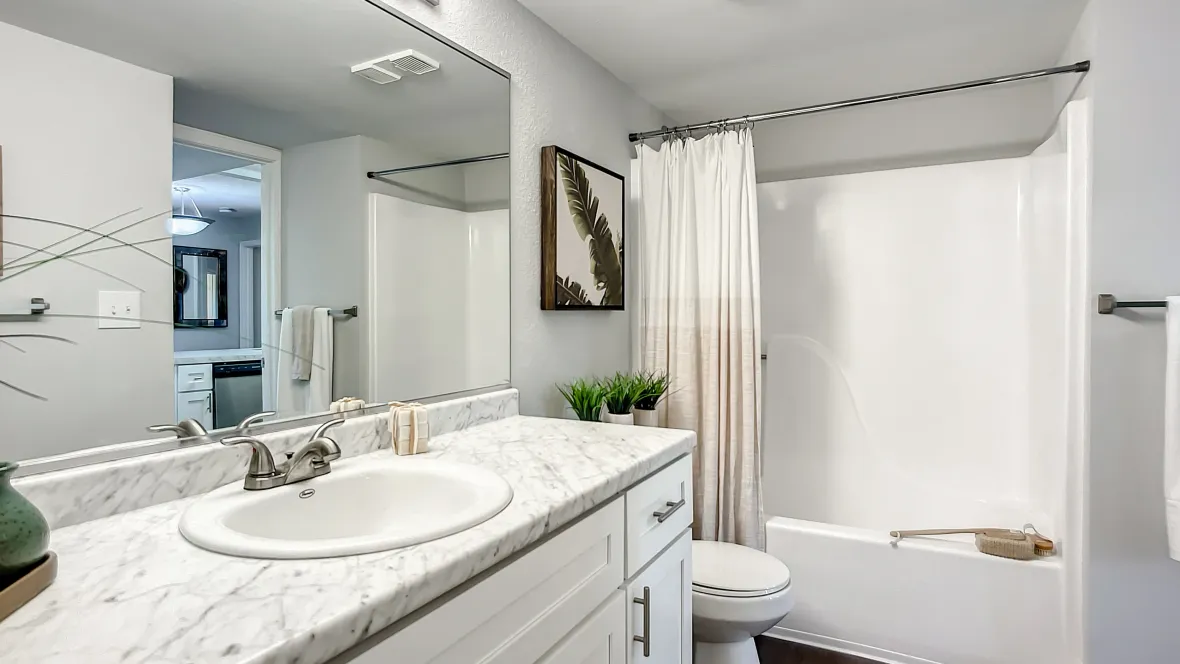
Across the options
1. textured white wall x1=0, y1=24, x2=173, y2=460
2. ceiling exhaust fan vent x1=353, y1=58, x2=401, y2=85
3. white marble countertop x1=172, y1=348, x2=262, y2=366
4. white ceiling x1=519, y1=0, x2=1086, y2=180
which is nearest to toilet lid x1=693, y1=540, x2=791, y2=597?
white marble countertop x1=172, y1=348, x2=262, y2=366

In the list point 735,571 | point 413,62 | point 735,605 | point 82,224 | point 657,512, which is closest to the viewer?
point 82,224

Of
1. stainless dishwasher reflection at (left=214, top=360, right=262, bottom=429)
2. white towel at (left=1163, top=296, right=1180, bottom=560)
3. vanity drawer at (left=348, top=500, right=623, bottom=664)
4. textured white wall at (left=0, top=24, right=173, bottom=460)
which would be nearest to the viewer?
vanity drawer at (left=348, top=500, right=623, bottom=664)

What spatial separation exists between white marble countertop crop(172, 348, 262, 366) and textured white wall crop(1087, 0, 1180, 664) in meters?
2.27

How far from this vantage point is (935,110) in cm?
278

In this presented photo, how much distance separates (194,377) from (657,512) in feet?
3.13

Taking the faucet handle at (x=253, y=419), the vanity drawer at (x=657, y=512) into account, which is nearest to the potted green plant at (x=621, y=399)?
the vanity drawer at (x=657, y=512)

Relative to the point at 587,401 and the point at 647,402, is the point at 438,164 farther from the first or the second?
the point at 647,402

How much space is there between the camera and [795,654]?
85.0 inches

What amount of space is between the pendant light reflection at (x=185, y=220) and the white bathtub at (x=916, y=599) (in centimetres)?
205

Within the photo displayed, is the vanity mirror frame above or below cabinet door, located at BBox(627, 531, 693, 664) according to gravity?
above

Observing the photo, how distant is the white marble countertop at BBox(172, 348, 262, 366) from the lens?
1.03m

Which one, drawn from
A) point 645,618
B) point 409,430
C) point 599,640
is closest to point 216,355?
point 409,430

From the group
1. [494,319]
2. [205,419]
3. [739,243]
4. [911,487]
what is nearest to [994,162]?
[739,243]

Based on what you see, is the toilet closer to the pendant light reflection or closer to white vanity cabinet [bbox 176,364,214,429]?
white vanity cabinet [bbox 176,364,214,429]
